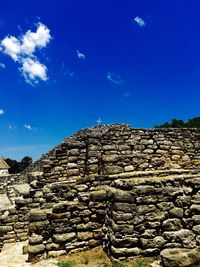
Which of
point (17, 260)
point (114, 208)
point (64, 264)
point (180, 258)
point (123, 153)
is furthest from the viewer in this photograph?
point (123, 153)

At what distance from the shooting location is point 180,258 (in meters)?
6.29

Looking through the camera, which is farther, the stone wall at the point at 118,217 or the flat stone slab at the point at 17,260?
the flat stone slab at the point at 17,260

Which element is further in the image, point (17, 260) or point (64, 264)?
point (17, 260)

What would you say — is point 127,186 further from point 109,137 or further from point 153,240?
point 109,137

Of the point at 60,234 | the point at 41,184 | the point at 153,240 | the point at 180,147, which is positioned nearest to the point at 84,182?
the point at 60,234

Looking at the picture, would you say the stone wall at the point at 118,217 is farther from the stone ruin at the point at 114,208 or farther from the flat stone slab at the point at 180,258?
the flat stone slab at the point at 180,258

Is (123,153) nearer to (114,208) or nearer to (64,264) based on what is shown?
(114,208)

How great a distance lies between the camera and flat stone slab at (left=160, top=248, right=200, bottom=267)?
20.4ft

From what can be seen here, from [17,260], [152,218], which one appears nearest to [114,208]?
[152,218]

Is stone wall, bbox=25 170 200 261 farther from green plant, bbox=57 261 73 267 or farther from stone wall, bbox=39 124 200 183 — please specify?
stone wall, bbox=39 124 200 183

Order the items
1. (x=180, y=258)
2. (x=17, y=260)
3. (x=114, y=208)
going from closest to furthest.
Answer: (x=180, y=258) < (x=114, y=208) < (x=17, y=260)

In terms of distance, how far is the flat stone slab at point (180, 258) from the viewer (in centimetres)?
623

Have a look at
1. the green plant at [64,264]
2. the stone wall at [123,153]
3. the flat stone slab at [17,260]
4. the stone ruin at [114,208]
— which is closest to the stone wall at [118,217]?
the stone ruin at [114,208]

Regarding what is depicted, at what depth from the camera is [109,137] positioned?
10.7 m
